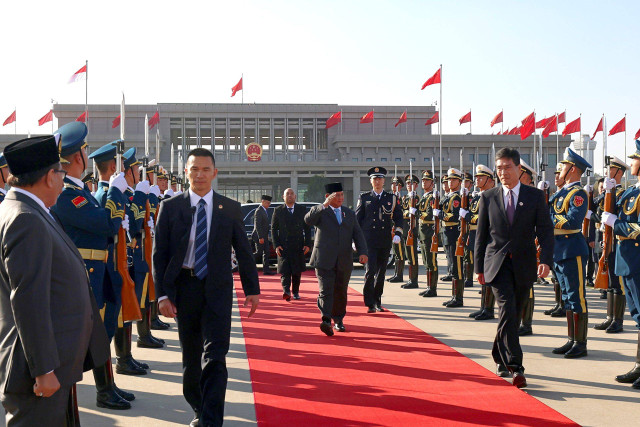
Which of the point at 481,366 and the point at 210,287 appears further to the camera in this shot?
the point at 481,366

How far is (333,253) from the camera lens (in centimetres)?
909

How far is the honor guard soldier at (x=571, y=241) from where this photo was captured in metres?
7.54

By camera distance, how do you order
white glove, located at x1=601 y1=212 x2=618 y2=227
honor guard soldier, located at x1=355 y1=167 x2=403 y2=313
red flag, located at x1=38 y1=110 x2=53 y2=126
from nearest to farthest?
white glove, located at x1=601 y1=212 x2=618 y2=227 < honor guard soldier, located at x1=355 y1=167 x2=403 y2=313 < red flag, located at x1=38 y1=110 x2=53 y2=126

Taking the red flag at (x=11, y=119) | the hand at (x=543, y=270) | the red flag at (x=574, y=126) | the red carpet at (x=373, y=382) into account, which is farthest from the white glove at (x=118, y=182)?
the red flag at (x=11, y=119)

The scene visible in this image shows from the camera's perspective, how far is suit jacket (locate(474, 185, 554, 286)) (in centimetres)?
641

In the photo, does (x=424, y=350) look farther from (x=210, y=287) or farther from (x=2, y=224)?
(x=2, y=224)

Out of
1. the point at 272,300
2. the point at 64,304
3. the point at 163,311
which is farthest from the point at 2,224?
the point at 272,300

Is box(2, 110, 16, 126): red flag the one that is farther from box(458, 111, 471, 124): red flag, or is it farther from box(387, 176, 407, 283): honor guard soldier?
box(458, 111, 471, 124): red flag

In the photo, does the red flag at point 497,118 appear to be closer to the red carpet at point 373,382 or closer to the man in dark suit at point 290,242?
the man in dark suit at point 290,242

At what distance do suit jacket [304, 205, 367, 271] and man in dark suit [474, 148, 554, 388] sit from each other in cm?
284

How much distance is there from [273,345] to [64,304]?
535 cm

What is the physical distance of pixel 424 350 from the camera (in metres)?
7.91

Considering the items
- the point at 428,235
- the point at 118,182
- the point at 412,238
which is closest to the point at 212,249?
the point at 118,182

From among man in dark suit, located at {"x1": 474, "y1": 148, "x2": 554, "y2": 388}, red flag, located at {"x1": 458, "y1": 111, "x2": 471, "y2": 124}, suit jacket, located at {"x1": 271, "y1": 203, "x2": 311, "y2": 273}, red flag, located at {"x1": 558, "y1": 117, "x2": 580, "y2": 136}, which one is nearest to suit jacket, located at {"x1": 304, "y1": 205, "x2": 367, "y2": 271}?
man in dark suit, located at {"x1": 474, "y1": 148, "x2": 554, "y2": 388}
